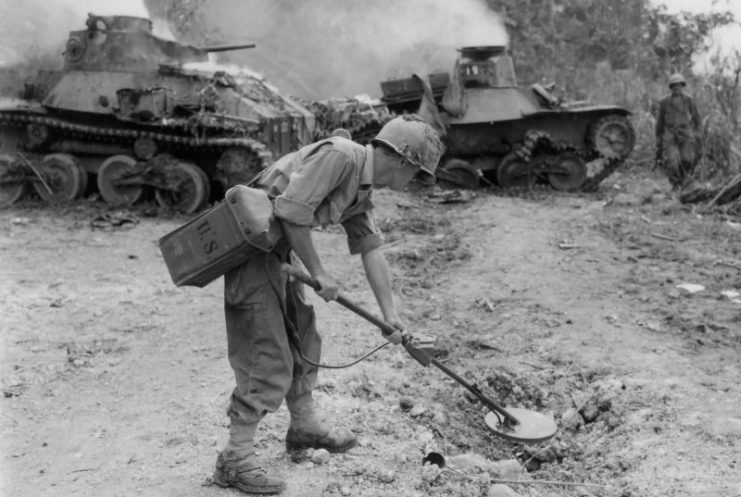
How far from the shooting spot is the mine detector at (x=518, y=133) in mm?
13156

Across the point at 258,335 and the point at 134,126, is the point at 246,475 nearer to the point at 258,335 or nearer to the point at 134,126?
the point at 258,335

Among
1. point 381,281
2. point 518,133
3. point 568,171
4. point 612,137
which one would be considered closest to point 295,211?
point 381,281

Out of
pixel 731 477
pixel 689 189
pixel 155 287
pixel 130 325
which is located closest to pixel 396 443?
pixel 731 477

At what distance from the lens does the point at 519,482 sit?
4121 mm

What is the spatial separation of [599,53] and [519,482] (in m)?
22.5

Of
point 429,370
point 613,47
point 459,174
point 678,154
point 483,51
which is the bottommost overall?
point 429,370

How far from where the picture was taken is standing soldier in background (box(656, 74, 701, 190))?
12586mm

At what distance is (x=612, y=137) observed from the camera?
13148 millimetres

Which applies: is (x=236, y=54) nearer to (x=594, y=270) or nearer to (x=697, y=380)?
(x=594, y=270)

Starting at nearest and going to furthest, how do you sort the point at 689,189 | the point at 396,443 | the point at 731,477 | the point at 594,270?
Answer: the point at 731,477 < the point at 396,443 < the point at 594,270 < the point at 689,189

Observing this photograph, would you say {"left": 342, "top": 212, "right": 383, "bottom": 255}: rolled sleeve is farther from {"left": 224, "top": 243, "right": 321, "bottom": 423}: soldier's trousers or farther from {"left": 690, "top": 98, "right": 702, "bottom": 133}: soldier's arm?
{"left": 690, "top": 98, "right": 702, "bottom": 133}: soldier's arm

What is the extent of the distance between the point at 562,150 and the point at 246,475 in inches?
406

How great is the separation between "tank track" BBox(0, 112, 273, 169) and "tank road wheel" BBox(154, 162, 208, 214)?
0.97 feet

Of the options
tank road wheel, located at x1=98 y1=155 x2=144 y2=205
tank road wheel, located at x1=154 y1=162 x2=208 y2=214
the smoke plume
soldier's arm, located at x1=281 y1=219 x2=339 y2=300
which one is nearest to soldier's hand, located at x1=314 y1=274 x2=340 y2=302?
soldier's arm, located at x1=281 y1=219 x2=339 y2=300
